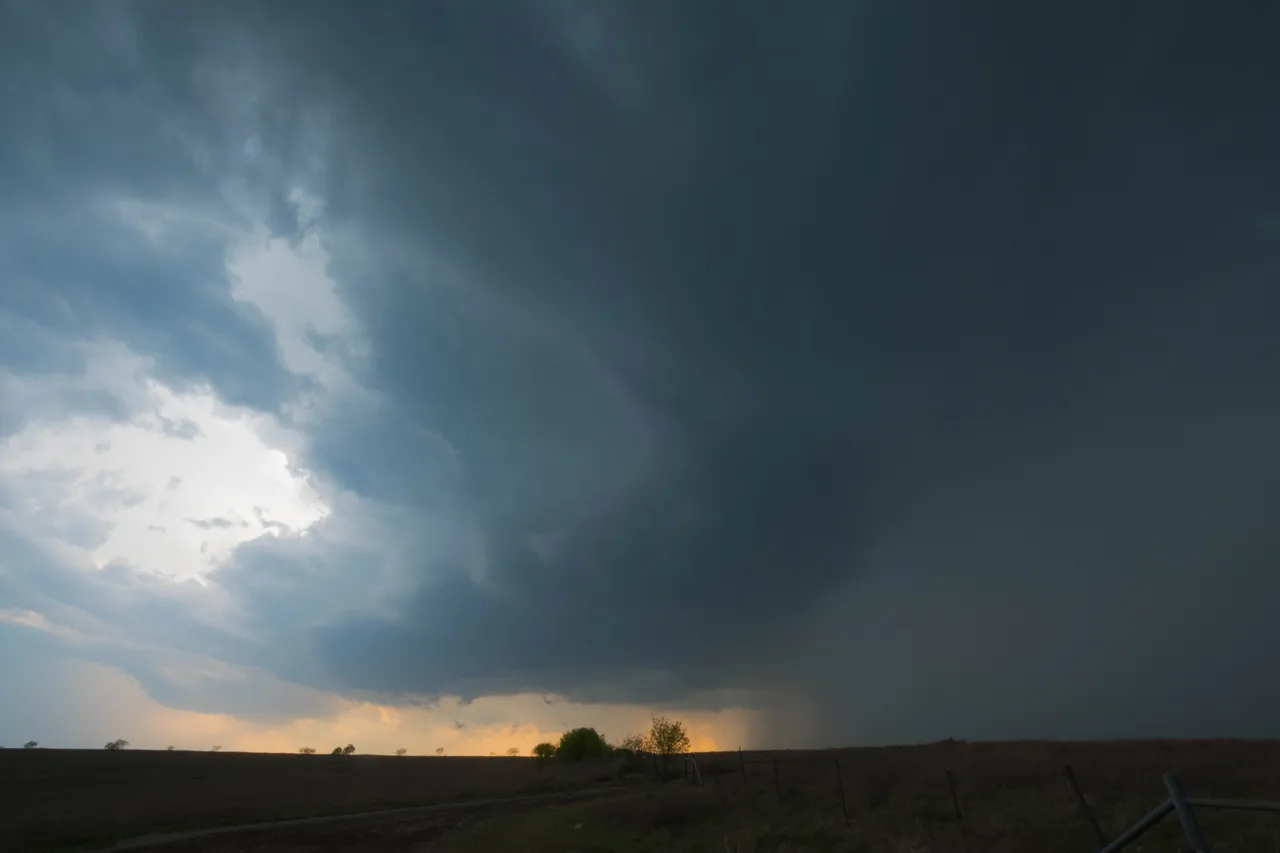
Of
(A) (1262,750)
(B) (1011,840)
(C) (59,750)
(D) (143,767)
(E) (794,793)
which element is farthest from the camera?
(C) (59,750)

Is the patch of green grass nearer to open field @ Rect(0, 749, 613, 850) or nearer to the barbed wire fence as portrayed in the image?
the barbed wire fence

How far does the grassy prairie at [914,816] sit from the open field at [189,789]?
2430cm

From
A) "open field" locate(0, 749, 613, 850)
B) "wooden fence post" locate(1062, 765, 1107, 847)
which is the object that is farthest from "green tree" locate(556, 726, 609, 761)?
"wooden fence post" locate(1062, 765, 1107, 847)

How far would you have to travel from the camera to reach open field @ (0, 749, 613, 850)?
45562 millimetres

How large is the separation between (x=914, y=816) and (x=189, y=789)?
7769 centimetres

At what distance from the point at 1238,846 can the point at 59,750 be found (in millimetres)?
150078

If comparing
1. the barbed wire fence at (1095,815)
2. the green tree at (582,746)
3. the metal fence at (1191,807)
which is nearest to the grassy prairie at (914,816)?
the barbed wire fence at (1095,815)

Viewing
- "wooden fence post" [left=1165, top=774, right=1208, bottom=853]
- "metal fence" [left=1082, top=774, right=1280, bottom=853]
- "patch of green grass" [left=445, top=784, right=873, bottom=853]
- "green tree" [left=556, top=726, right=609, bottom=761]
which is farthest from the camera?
"green tree" [left=556, top=726, right=609, bottom=761]

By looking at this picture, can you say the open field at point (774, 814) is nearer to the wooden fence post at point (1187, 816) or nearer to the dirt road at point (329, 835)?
the dirt road at point (329, 835)

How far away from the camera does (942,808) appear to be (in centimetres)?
2969

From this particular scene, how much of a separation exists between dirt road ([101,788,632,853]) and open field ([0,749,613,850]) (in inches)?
165

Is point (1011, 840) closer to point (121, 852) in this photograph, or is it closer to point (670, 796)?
point (670, 796)

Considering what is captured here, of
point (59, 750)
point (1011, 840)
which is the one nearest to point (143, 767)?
point (59, 750)

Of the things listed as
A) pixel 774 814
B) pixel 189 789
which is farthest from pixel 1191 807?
pixel 189 789
